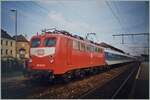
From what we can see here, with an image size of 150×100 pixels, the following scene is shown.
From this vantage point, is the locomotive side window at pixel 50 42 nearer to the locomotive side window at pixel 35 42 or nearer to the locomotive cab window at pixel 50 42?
the locomotive cab window at pixel 50 42

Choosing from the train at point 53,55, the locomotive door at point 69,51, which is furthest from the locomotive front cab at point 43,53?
the locomotive door at point 69,51

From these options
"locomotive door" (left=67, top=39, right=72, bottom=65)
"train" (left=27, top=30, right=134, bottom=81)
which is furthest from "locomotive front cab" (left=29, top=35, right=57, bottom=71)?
"locomotive door" (left=67, top=39, right=72, bottom=65)

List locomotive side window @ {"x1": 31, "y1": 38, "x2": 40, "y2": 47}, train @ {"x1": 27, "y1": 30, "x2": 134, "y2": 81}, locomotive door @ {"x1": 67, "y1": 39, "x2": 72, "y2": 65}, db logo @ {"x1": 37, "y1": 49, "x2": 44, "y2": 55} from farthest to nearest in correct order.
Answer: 1. locomotive door @ {"x1": 67, "y1": 39, "x2": 72, "y2": 65}
2. locomotive side window @ {"x1": 31, "y1": 38, "x2": 40, "y2": 47}
3. db logo @ {"x1": 37, "y1": 49, "x2": 44, "y2": 55}
4. train @ {"x1": 27, "y1": 30, "x2": 134, "y2": 81}

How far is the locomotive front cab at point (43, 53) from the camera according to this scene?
10.9 meters

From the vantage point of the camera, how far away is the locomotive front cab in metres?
10.9

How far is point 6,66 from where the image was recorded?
19828 mm

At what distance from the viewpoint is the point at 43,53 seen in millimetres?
11172

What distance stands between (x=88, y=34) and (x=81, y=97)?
16206 mm

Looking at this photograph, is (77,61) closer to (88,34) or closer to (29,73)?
(29,73)

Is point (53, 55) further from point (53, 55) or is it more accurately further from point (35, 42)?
point (35, 42)

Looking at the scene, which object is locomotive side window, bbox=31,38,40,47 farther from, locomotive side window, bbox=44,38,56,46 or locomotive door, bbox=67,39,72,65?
locomotive door, bbox=67,39,72,65

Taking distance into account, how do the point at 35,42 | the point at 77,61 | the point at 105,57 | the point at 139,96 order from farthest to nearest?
the point at 105,57
the point at 77,61
the point at 35,42
the point at 139,96

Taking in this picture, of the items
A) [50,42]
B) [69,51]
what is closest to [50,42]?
[50,42]

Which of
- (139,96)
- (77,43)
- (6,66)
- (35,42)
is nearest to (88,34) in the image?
(6,66)
